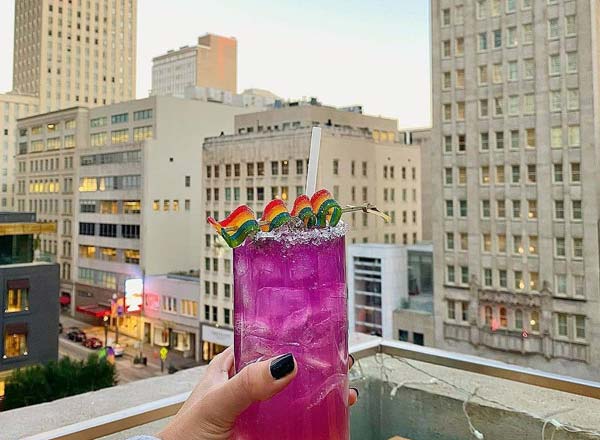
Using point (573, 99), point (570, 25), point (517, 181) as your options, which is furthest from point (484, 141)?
point (570, 25)

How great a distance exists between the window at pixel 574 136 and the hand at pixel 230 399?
21036 millimetres

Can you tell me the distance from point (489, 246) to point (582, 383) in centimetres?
2062

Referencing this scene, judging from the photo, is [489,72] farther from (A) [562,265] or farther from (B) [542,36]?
(A) [562,265]

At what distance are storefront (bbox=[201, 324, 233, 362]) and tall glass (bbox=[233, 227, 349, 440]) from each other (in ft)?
80.1

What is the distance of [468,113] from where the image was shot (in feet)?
74.2

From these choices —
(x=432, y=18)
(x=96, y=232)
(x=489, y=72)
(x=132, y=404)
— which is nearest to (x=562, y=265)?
(x=489, y=72)

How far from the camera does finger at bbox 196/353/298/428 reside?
3.30 feet

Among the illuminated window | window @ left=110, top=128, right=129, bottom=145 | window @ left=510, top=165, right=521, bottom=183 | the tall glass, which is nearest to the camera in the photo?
the tall glass

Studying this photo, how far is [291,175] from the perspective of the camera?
25.8 m

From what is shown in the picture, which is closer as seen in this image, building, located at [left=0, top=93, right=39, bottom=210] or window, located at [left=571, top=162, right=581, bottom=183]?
window, located at [left=571, top=162, right=581, bottom=183]

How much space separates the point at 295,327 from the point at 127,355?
2833 cm

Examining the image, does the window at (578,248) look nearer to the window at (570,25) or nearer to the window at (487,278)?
the window at (487,278)

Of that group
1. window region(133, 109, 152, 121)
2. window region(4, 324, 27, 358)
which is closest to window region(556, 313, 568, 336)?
window region(4, 324, 27, 358)

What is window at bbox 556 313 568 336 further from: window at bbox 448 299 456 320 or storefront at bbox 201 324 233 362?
storefront at bbox 201 324 233 362
